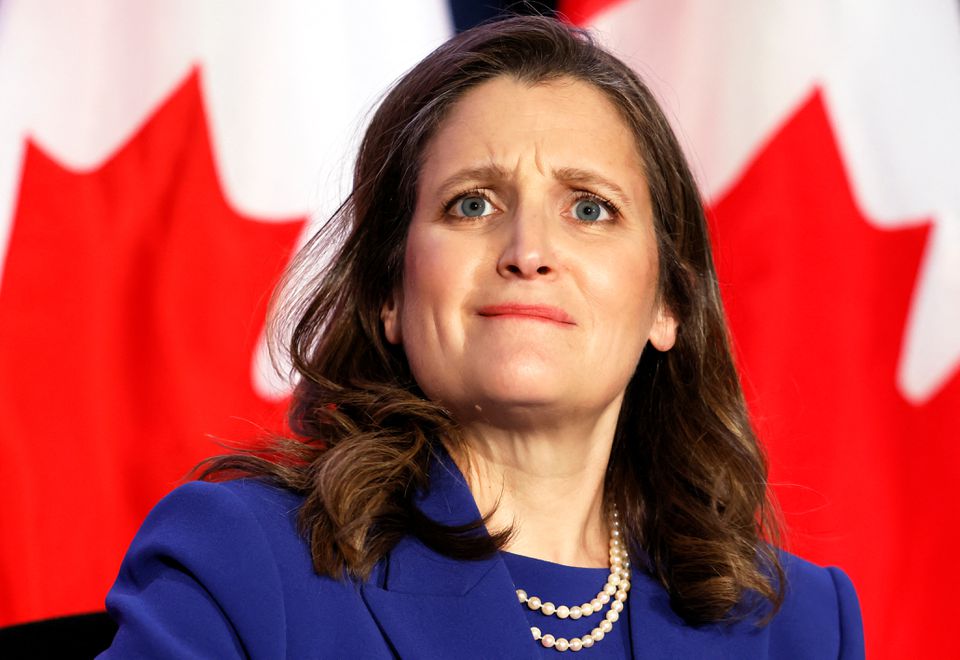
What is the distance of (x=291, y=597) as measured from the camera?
1532mm

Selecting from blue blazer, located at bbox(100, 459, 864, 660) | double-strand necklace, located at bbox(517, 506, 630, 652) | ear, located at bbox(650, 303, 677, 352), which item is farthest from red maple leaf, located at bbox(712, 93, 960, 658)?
blue blazer, located at bbox(100, 459, 864, 660)

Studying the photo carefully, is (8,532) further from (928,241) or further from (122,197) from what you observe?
(928,241)

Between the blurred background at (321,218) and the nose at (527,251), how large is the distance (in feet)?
2.77

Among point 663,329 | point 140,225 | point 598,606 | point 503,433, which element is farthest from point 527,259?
point 140,225

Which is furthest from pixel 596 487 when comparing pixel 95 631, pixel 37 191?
pixel 37 191

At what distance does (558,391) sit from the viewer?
1.67 m

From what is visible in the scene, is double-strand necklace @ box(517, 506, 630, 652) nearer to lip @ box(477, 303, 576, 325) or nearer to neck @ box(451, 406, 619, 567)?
neck @ box(451, 406, 619, 567)

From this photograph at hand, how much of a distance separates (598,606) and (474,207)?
616 millimetres

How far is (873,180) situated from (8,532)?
6.62 ft

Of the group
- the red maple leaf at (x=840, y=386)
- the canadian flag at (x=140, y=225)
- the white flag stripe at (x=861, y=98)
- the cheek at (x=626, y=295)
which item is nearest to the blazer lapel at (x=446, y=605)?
the cheek at (x=626, y=295)

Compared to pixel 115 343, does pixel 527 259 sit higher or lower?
higher

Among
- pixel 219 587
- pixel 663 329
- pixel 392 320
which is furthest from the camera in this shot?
pixel 663 329

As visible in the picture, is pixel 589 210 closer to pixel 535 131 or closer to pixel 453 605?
pixel 535 131

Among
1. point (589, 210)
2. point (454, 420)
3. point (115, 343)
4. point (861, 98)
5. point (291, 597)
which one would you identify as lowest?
point (291, 597)
